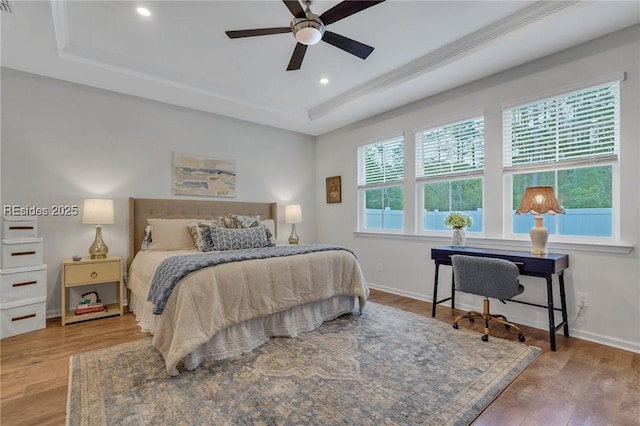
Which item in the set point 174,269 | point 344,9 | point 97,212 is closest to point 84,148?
point 97,212

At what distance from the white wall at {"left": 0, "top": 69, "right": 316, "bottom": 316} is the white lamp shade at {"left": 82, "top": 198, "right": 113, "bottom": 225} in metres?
0.33

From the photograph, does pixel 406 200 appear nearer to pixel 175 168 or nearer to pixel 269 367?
pixel 269 367

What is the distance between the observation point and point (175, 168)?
4.20 m

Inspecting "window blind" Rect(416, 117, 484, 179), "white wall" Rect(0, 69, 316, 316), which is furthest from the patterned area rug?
"window blind" Rect(416, 117, 484, 179)

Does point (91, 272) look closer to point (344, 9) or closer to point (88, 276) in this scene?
point (88, 276)

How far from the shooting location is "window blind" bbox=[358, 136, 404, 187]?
4.43 m

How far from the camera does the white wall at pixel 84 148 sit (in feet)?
10.6

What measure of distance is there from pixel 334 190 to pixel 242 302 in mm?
3166

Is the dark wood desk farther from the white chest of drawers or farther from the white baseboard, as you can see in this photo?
→ the white chest of drawers

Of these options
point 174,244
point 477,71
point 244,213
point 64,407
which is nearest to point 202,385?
point 64,407

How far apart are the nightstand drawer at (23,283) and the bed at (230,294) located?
2.53ft

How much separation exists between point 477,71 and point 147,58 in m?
3.39

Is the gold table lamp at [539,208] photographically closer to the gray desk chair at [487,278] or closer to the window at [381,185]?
the gray desk chair at [487,278]

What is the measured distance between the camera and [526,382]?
2.08 m
